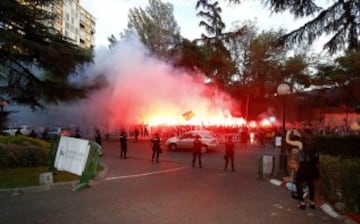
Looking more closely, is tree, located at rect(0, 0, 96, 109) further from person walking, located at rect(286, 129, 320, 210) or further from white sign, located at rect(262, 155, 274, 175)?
person walking, located at rect(286, 129, 320, 210)

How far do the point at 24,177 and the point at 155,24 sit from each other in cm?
3596

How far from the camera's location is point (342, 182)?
8.85m

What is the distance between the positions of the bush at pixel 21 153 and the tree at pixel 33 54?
1.93 m

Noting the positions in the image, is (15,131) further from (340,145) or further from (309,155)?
(309,155)

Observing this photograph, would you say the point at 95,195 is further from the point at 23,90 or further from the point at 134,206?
the point at 23,90

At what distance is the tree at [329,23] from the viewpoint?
6832 mm

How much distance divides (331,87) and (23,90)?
36.6 metres

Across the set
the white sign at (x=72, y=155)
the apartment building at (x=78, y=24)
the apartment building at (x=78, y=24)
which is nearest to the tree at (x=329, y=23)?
the white sign at (x=72, y=155)

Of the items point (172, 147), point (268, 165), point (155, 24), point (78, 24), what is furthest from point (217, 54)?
point (78, 24)

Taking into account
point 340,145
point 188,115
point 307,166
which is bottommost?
point 307,166

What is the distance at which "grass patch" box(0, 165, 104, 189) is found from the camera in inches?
448

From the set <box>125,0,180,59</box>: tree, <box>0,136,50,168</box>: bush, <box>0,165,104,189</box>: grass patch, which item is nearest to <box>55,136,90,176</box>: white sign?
<box>0,165,104,189</box>: grass patch

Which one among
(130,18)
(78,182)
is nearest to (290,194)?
(78,182)

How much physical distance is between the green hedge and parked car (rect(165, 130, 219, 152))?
32.2 feet
